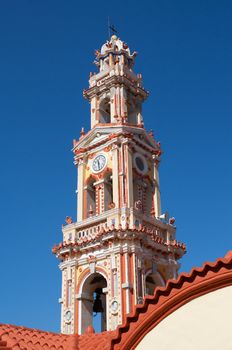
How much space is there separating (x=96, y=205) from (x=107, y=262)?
11.6 ft

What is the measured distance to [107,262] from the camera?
21469mm

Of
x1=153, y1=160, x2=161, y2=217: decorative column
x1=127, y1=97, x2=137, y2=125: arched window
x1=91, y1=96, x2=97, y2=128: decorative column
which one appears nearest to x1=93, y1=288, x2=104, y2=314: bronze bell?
x1=153, y1=160, x2=161, y2=217: decorative column

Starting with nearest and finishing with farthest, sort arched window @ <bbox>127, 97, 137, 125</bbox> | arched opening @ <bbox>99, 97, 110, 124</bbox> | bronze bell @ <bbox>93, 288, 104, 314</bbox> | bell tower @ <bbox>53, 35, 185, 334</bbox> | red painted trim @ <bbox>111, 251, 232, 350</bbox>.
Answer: red painted trim @ <bbox>111, 251, 232, 350</bbox> → bell tower @ <bbox>53, 35, 185, 334</bbox> → bronze bell @ <bbox>93, 288, 104, 314</bbox> → arched opening @ <bbox>99, 97, 110, 124</bbox> → arched window @ <bbox>127, 97, 137, 125</bbox>

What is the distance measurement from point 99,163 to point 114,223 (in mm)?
4072

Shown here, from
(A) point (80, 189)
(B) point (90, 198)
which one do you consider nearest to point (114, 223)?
(B) point (90, 198)

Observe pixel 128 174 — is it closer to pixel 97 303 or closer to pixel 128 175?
pixel 128 175

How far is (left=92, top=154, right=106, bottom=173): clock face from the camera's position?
24656mm

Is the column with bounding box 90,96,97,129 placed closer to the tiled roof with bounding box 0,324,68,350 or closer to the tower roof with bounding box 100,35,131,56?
the tower roof with bounding box 100,35,131,56

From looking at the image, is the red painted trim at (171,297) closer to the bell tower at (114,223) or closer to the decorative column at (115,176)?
the bell tower at (114,223)

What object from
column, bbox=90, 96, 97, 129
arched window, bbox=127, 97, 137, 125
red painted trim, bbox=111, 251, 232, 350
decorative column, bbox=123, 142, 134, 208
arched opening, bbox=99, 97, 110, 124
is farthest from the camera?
arched window, bbox=127, 97, 137, 125

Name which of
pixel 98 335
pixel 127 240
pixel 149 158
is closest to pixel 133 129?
pixel 149 158

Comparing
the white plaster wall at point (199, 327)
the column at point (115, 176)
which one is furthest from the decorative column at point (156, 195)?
the white plaster wall at point (199, 327)

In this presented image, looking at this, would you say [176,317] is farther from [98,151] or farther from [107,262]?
[98,151]

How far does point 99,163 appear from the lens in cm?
2483
